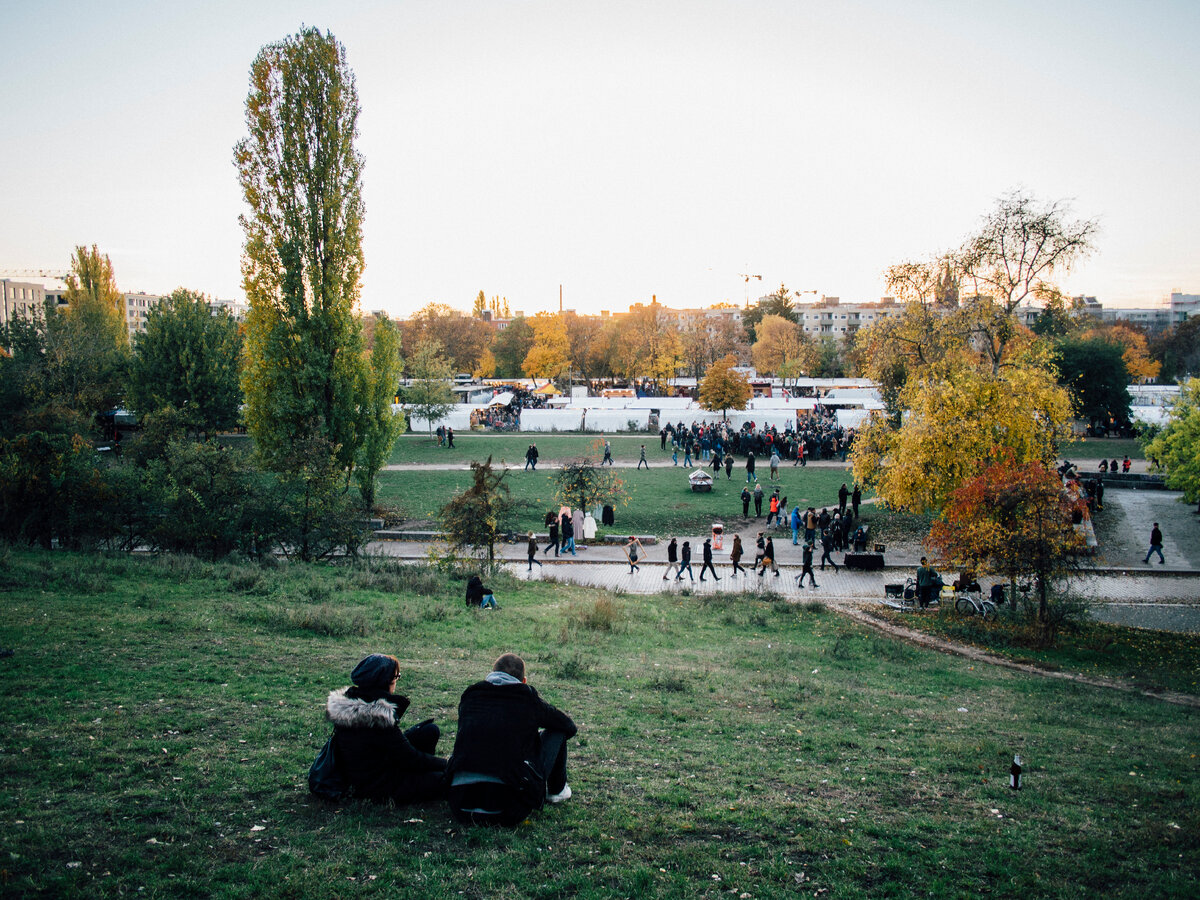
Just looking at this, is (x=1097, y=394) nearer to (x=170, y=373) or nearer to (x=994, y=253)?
(x=994, y=253)

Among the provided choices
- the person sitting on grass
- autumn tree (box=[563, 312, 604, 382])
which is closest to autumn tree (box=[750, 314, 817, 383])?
autumn tree (box=[563, 312, 604, 382])

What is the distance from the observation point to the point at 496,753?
15.6ft

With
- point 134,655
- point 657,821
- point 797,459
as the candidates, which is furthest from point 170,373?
point 657,821

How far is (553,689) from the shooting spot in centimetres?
864

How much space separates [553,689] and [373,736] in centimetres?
395

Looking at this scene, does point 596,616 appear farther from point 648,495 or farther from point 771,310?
point 771,310

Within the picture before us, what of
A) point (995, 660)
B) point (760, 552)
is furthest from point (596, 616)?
point (760, 552)

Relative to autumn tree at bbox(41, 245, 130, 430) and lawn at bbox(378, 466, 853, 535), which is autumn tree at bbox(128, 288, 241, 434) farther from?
lawn at bbox(378, 466, 853, 535)

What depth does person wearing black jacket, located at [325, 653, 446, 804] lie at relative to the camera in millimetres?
4828

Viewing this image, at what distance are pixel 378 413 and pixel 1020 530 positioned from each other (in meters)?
19.4

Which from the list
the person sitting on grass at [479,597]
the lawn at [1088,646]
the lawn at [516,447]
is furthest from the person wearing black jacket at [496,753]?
the lawn at [516,447]

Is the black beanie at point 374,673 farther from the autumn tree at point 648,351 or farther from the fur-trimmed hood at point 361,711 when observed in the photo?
the autumn tree at point 648,351

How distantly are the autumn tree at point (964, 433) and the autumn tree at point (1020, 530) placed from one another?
12.2 ft

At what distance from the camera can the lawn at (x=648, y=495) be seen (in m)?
25.0
